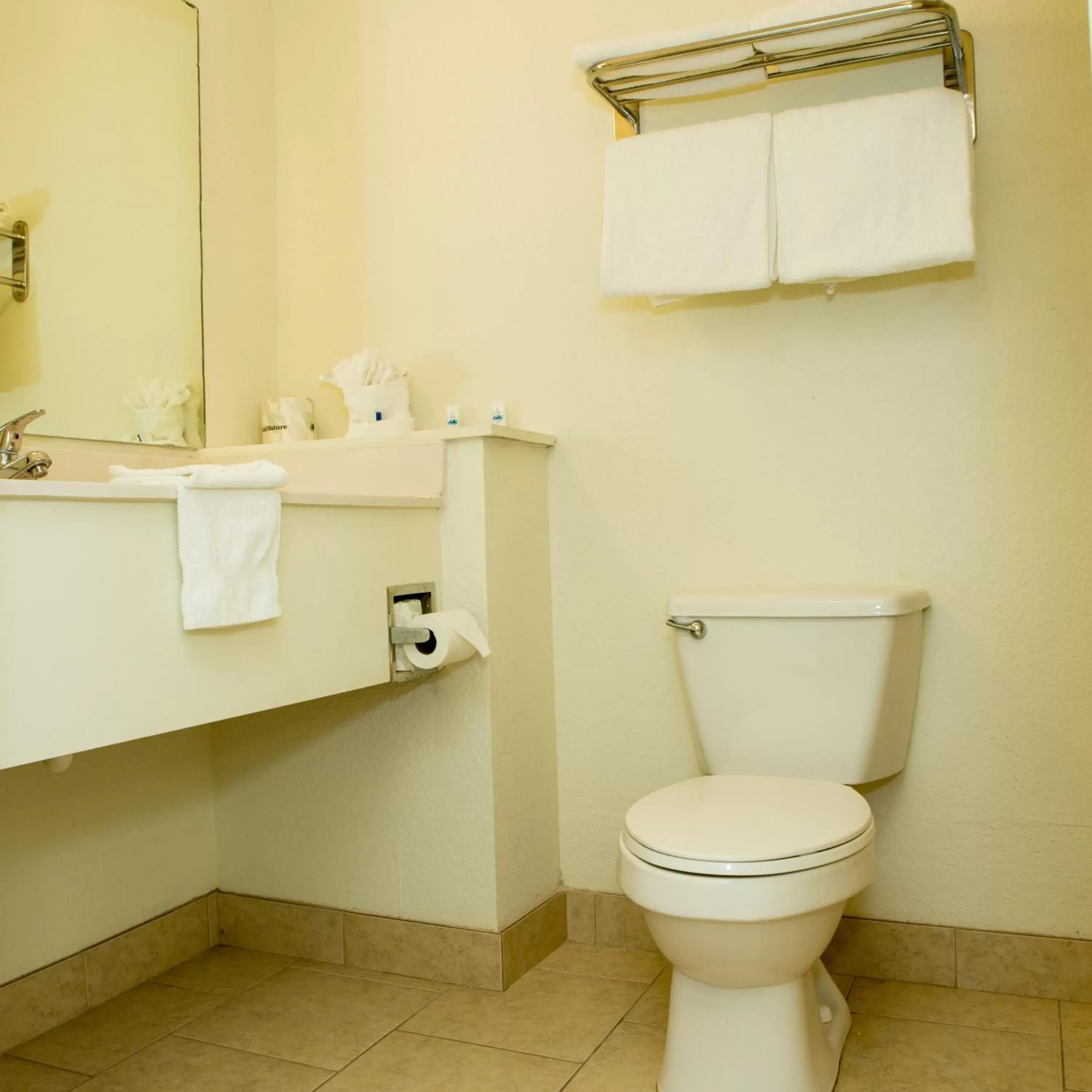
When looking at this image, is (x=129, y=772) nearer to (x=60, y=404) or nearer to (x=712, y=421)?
(x=60, y=404)

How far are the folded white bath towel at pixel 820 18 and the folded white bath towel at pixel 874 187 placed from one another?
95 mm

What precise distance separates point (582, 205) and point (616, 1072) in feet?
4.97

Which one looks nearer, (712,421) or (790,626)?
(790,626)

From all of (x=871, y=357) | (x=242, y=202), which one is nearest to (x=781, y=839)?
(x=871, y=357)

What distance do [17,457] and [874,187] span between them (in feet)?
4.30

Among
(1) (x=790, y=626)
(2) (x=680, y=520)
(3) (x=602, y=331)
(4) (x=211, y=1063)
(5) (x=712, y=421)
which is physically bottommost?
(4) (x=211, y=1063)

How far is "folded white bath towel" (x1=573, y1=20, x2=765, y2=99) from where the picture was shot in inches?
64.4

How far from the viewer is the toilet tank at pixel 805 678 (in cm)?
163

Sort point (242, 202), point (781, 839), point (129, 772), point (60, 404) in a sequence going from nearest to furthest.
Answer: point (781, 839) → point (60, 404) → point (129, 772) → point (242, 202)

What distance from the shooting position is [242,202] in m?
2.23

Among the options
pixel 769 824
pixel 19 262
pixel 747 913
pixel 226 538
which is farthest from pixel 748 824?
pixel 19 262

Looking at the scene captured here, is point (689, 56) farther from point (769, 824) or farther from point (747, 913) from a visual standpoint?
point (747, 913)

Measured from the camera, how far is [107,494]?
123cm

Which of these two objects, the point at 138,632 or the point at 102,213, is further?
the point at 102,213
